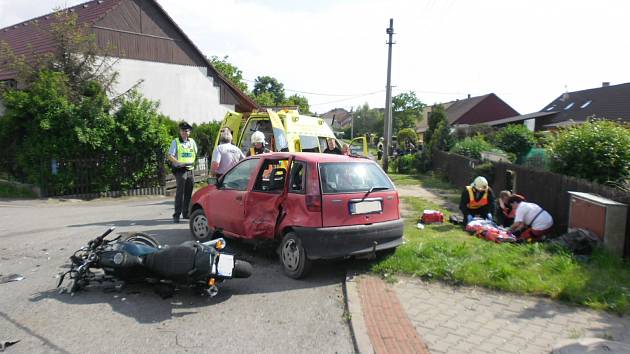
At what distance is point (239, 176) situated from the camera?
7004 millimetres

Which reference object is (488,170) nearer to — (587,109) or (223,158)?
(223,158)

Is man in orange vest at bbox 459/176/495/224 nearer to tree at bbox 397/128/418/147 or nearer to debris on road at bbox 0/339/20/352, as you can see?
debris on road at bbox 0/339/20/352

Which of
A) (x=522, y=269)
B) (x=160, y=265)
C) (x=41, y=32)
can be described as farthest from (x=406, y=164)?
(x=160, y=265)

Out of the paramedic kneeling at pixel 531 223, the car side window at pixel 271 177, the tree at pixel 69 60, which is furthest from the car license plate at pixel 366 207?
the tree at pixel 69 60

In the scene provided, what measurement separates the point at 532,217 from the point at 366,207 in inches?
144

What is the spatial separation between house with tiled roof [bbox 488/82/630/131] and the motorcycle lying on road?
107ft

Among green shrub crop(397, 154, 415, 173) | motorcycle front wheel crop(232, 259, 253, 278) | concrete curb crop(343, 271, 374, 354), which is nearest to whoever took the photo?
concrete curb crop(343, 271, 374, 354)

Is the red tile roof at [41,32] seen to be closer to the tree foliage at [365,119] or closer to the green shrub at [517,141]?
the green shrub at [517,141]

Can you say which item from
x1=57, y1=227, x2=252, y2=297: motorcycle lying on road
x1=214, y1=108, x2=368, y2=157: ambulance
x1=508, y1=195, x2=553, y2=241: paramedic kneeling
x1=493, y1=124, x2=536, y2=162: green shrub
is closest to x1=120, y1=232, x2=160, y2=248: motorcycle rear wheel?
x1=57, y1=227, x2=252, y2=297: motorcycle lying on road

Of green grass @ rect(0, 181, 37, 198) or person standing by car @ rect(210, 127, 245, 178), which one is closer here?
person standing by car @ rect(210, 127, 245, 178)

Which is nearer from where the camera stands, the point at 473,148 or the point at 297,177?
the point at 297,177

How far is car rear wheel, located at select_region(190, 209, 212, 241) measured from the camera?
7.60m

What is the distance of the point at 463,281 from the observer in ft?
18.4

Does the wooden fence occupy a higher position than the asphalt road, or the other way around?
the wooden fence
